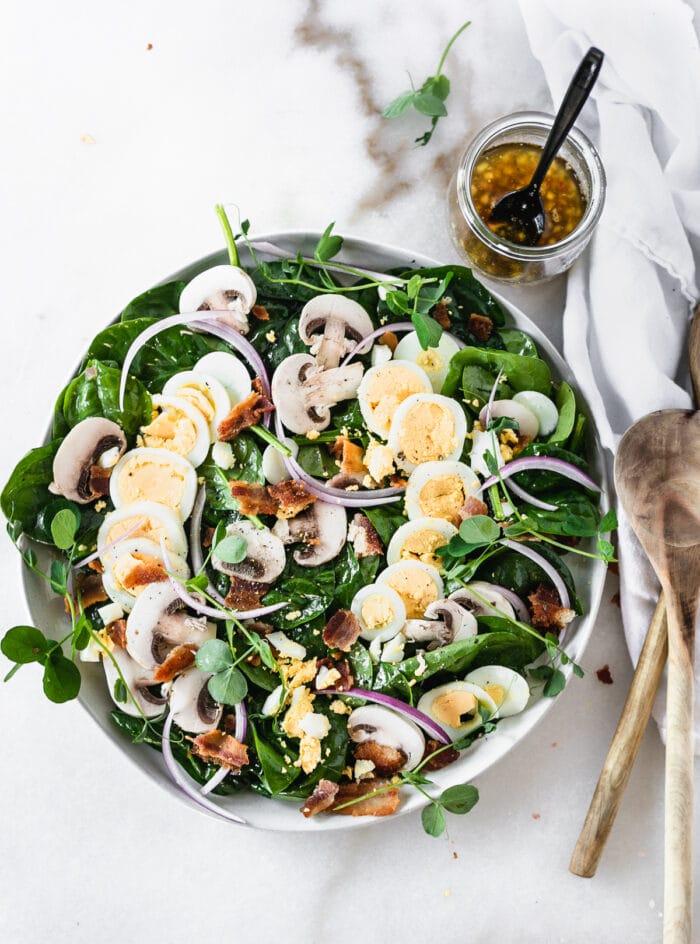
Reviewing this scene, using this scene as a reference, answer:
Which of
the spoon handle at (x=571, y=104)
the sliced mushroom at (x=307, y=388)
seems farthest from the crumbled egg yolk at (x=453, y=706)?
the spoon handle at (x=571, y=104)

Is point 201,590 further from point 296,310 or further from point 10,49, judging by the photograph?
point 10,49

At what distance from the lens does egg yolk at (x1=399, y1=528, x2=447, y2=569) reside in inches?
78.9

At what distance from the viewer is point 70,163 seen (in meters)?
2.37

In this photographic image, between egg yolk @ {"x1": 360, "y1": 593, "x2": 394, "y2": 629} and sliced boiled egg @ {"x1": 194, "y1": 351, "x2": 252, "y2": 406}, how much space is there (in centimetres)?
57

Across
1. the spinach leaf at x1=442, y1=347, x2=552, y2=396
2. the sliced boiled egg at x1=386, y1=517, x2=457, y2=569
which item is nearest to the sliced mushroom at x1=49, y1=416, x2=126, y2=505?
the sliced boiled egg at x1=386, y1=517, x2=457, y2=569

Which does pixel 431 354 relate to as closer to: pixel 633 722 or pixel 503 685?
pixel 503 685

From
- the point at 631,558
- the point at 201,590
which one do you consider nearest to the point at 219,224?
the point at 201,590

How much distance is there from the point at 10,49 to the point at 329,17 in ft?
2.93

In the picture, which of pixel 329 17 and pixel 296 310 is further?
pixel 329 17

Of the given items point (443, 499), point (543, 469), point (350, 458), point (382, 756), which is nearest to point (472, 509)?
point (443, 499)

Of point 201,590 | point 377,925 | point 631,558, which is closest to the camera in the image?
point 201,590

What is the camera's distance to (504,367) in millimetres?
2033

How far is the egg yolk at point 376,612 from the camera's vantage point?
197 centimetres

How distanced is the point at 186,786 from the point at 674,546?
4.26ft
